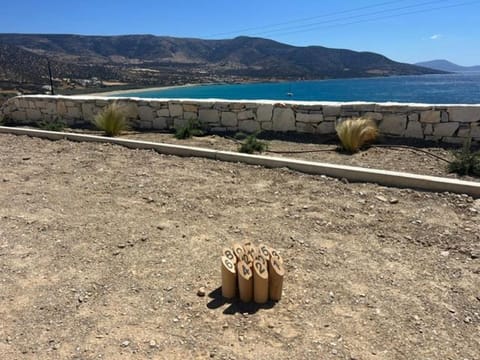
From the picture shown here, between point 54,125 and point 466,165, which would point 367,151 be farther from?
point 54,125

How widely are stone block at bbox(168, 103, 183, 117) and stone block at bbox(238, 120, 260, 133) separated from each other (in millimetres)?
1433

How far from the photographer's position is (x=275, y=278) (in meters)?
2.63

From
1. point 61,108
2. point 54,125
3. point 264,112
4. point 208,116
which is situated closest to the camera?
point 264,112

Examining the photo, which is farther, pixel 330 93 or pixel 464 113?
pixel 330 93

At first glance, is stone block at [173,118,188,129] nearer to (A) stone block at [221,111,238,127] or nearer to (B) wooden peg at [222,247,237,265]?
(A) stone block at [221,111,238,127]

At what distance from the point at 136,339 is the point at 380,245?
84.0 inches

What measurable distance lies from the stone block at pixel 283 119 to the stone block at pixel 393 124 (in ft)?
5.20

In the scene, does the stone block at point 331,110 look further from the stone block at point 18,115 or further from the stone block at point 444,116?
the stone block at point 18,115

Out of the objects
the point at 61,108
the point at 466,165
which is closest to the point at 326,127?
the point at 466,165

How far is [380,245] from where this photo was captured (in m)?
3.39

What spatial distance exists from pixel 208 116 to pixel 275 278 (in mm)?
5927

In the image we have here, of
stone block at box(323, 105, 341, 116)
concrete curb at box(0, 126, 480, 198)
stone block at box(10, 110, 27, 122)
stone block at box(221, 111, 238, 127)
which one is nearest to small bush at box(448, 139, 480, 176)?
concrete curb at box(0, 126, 480, 198)

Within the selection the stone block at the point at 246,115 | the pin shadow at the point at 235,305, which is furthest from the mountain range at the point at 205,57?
the pin shadow at the point at 235,305

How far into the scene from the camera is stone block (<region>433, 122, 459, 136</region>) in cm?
617
